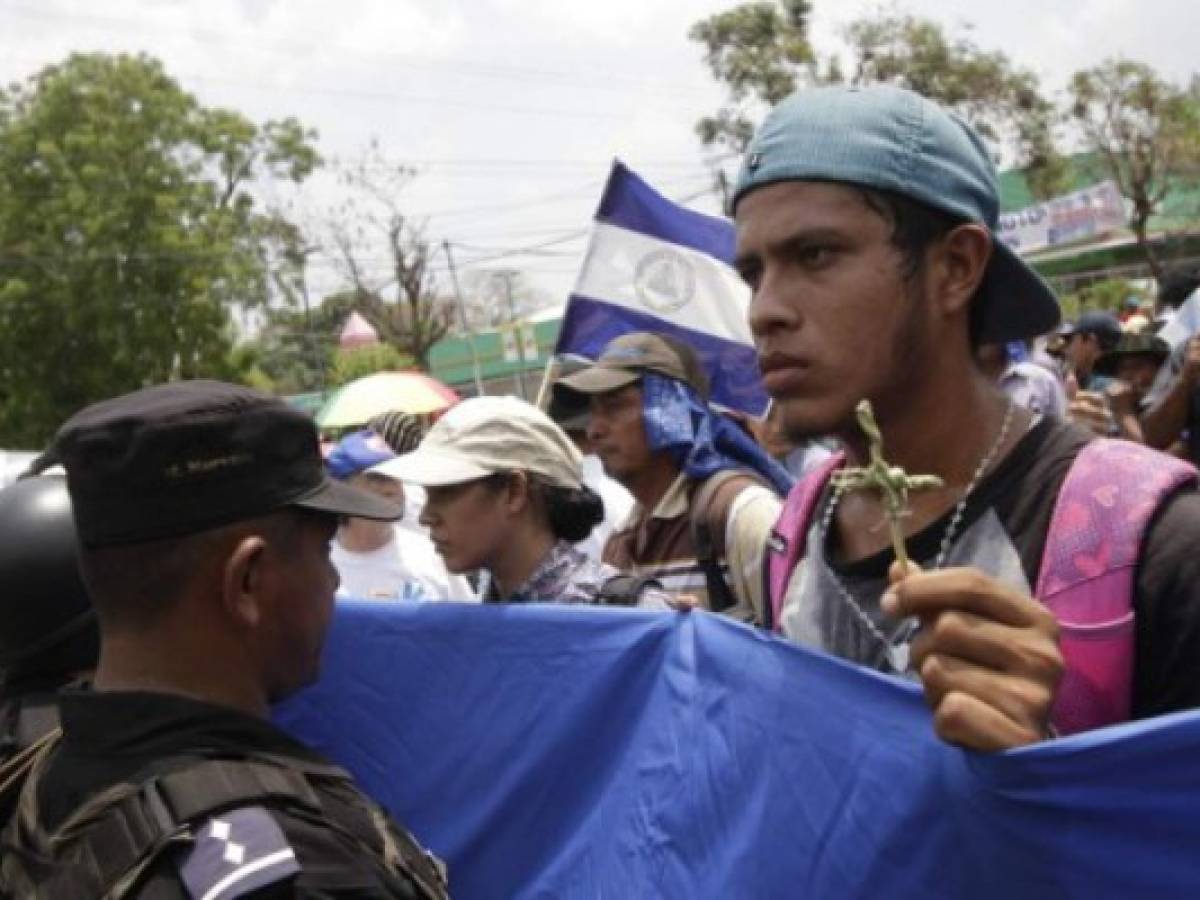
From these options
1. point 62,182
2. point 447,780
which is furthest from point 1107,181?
point 447,780

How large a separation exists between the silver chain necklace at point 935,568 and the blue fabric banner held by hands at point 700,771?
74mm

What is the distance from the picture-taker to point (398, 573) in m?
4.96

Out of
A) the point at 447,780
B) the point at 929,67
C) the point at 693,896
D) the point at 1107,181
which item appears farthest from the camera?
the point at 1107,181

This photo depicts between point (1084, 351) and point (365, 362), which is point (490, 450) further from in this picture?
point (365, 362)

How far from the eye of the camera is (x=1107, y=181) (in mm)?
34156

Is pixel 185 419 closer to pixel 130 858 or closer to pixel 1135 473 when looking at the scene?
pixel 130 858

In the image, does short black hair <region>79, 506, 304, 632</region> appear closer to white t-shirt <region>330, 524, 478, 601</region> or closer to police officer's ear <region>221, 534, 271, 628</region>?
police officer's ear <region>221, 534, 271, 628</region>

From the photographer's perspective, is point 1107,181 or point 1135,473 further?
point 1107,181

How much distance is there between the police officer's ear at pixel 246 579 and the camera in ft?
5.86

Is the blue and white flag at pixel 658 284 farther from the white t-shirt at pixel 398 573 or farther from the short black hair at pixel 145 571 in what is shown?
the short black hair at pixel 145 571

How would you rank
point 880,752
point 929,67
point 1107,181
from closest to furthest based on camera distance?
point 880,752 < point 929,67 < point 1107,181

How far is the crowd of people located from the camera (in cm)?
138

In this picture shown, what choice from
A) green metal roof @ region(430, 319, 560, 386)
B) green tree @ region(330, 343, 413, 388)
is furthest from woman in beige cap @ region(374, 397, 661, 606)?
green metal roof @ region(430, 319, 560, 386)

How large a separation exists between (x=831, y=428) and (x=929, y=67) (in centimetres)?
3158
